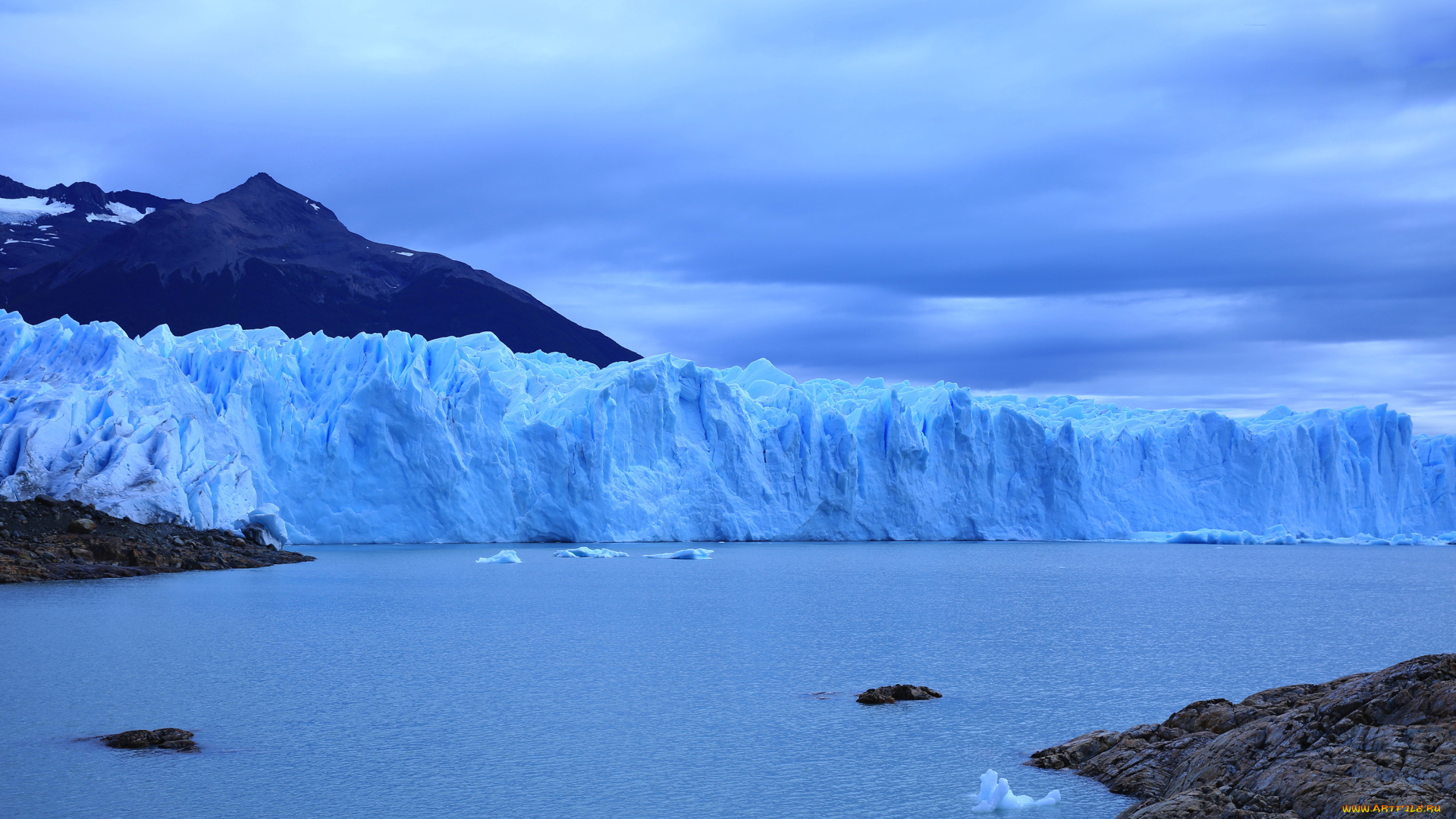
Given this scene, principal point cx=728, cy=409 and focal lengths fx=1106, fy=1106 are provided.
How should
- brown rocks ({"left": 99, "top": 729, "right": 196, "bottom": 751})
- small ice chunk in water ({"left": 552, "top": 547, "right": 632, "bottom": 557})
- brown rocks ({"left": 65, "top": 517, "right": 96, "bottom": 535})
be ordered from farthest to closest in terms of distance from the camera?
small ice chunk in water ({"left": 552, "top": 547, "right": 632, "bottom": 557})
brown rocks ({"left": 65, "top": 517, "right": 96, "bottom": 535})
brown rocks ({"left": 99, "top": 729, "right": 196, "bottom": 751})

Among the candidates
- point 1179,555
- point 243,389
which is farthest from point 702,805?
point 1179,555

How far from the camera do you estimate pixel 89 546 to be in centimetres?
1844

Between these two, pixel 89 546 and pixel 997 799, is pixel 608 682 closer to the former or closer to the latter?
pixel 997 799

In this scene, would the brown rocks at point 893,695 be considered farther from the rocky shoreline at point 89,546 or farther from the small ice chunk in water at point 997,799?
the rocky shoreline at point 89,546

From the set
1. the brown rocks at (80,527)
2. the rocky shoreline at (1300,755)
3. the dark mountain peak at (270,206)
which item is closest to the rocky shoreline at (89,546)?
the brown rocks at (80,527)

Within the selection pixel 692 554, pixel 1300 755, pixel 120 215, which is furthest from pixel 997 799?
pixel 120 215

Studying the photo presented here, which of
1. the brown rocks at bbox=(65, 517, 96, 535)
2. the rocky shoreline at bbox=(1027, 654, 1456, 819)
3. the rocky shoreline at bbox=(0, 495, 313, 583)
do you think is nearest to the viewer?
the rocky shoreline at bbox=(1027, 654, 1456, 819)

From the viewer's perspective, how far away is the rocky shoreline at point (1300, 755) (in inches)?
179

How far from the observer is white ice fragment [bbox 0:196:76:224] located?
232 feet

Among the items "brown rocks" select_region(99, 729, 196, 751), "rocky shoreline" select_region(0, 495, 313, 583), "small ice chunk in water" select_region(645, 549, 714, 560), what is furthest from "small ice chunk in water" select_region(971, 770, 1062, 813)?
"small ice chunk in water" select_region(645, 549, 714, 560)

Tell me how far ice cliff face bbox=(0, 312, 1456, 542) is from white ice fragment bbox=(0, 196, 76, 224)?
169 ft

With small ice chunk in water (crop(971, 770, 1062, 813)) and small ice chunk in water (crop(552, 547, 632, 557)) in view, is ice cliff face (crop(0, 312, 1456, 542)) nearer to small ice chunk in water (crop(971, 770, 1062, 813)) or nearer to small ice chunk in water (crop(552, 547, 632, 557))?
small ice chunk in water (crop(552, 547, 632, 557))

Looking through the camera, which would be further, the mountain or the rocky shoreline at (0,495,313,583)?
the mountain

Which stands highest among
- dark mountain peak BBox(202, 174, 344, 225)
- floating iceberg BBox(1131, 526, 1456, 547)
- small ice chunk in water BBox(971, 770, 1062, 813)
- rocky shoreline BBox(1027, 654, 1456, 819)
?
dark mountain peak BBox(202, 174, 344, 225)
